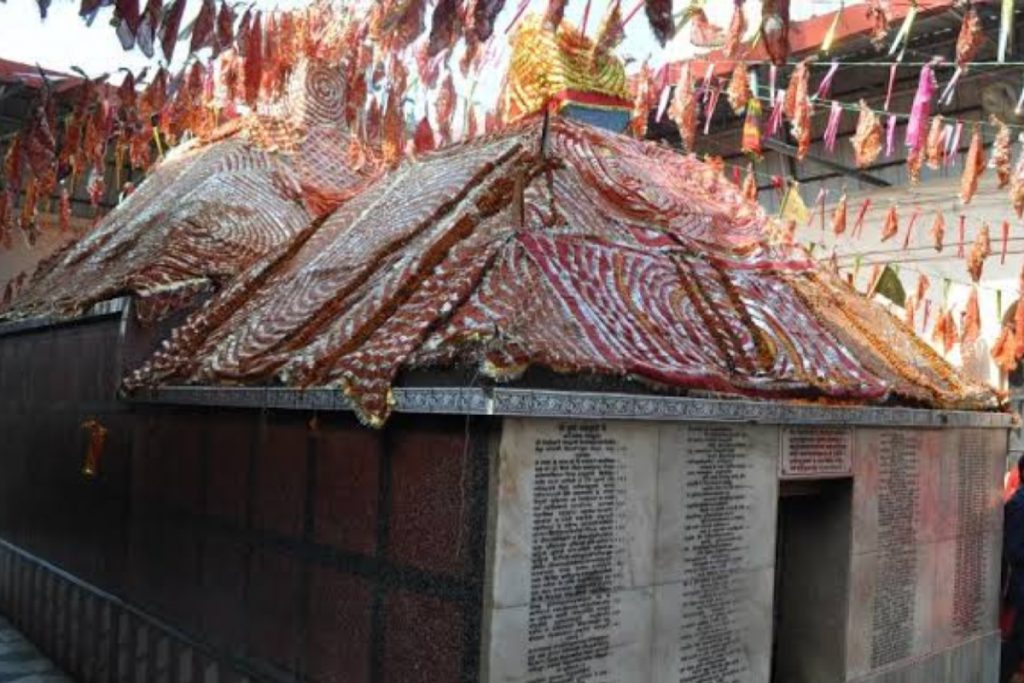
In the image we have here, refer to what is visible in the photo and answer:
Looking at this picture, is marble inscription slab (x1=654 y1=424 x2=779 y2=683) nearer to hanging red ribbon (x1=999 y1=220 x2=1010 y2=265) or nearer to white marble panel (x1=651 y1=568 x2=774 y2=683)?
white marble panel (x1=651 y1=568 x2=774 y2=683)

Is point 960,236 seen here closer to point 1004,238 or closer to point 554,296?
point 1004,238

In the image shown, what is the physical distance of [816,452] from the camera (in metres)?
5.09

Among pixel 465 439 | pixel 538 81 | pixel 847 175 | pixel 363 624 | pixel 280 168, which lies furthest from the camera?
pixel 847 175

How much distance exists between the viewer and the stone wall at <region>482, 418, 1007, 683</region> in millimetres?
3717

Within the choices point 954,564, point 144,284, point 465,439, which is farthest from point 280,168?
point 954,564

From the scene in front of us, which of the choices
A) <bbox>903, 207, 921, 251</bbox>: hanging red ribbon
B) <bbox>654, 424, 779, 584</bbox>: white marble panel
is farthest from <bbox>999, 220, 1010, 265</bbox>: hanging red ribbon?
<bbox>654, 424, 779, 584</bbox>: white marble panel

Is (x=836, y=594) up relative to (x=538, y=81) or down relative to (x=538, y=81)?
down

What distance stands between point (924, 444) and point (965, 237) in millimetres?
7202

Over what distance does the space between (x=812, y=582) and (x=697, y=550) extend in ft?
4.67

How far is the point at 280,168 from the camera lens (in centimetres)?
850

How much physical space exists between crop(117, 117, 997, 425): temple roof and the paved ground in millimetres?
2383

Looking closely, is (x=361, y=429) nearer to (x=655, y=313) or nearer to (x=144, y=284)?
(x=655, y=313)

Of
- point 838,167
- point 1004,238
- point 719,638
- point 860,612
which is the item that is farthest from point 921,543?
point 838,167

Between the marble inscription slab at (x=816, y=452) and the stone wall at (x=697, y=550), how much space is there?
0.01 meters
